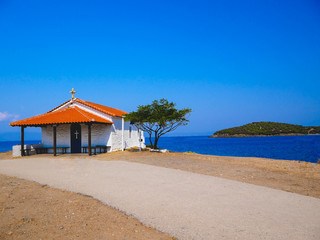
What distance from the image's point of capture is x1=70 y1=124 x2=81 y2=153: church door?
20.2m

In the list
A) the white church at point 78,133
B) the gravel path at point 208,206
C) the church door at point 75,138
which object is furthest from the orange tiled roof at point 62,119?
the gravel path at point 208,206

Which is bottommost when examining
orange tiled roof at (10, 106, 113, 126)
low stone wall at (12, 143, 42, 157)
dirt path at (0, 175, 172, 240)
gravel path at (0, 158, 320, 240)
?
gravel path at (0, 158, 320, 240)

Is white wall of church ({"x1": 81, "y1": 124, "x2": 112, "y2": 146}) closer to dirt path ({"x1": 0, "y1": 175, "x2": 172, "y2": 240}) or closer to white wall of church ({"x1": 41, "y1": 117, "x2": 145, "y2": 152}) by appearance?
white wall of church ({"x1": 41, "y1": 117, "x2": 145, "y2": 152})

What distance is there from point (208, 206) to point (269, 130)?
538ft

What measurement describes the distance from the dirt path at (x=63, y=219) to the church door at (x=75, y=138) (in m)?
14.5

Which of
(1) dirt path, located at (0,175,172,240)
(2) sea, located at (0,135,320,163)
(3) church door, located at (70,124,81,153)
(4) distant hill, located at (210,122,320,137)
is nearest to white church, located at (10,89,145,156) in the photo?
(3) church door, located at (70,124,81,153)

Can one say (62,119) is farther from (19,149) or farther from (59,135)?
(19,149)

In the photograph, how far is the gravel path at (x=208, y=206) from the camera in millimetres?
3820

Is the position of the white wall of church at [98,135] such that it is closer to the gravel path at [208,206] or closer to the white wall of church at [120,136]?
the white wall of church at [120,136]

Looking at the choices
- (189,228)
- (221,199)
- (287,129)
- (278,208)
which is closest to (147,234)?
(189,228)

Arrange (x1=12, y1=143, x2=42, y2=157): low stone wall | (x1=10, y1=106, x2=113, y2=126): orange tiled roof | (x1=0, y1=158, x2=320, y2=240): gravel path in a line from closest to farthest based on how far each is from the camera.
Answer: (x1=0, y1=158, x2=320, y2=240): gravel path
(x1=10, y1=106, x2=113, y2=126): orange tiled roof
(x1=12, y1=143, x2=42, y2=157): low stone wall

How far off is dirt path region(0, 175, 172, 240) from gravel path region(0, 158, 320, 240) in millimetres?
304

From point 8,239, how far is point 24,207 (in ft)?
5.23

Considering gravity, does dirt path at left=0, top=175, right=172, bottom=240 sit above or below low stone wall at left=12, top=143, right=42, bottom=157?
below
